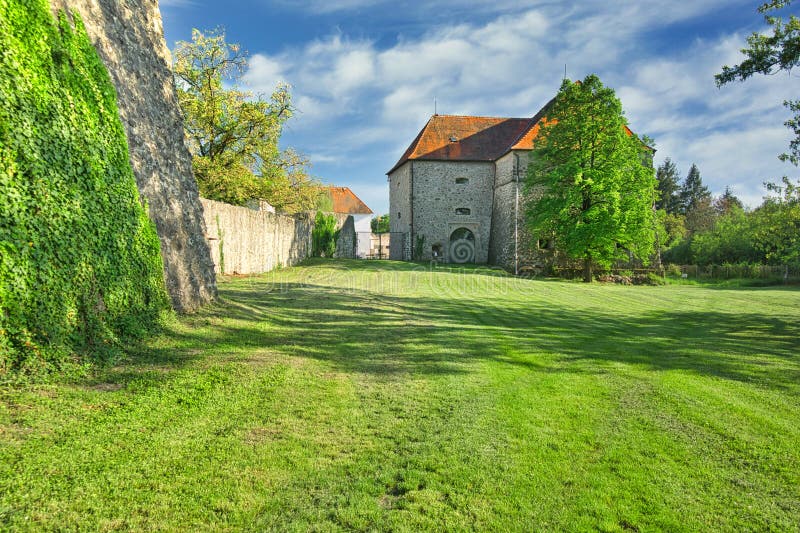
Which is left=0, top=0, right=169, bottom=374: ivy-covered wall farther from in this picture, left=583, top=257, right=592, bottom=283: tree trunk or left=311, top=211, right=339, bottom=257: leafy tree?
left=583, top=257, right=592, bottom=283: tree trunk

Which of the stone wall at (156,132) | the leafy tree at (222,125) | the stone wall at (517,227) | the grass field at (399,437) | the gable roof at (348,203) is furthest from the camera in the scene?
the gable roof at (348,203)

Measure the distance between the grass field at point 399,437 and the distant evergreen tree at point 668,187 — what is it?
2185 inches

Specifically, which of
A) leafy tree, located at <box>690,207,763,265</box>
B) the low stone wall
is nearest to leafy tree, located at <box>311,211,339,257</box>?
the low stone wall

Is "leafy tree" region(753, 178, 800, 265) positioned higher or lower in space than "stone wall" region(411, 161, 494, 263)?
lower

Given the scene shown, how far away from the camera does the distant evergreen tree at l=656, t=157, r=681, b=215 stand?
5353 centimetres

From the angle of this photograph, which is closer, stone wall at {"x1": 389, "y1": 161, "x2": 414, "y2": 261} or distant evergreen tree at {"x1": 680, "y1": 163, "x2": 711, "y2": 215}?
stone wall at {"x1": 389, "y1": 161, "x2": 414, "y2": 261}

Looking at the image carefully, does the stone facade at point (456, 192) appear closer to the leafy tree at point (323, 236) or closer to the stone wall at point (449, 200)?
the stone wall at point (449, 200)

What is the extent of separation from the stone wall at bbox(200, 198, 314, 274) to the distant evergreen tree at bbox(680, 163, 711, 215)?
182 ft

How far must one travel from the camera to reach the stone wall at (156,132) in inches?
239

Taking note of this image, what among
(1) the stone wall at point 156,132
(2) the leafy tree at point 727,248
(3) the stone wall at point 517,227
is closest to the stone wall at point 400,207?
(3) the stone wall at point 517,227

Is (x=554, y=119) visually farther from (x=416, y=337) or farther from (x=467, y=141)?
(x=416, y=337)

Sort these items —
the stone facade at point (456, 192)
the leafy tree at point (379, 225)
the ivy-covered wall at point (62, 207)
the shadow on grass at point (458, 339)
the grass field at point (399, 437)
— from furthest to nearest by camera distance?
1. the leafy tree at point (379, 225)
2. the stone facade at point (456, 192)
3. the shadow on grass at point (458, 339)
4. the ivy-covered wall at point (62, 207)
5. the grass field at point (399, 437)

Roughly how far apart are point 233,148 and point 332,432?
1939 centimetres

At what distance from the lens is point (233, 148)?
788 inches
